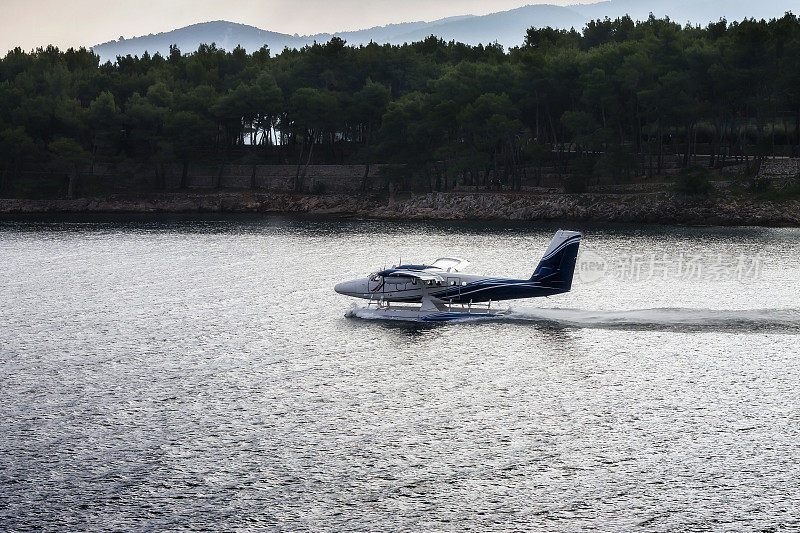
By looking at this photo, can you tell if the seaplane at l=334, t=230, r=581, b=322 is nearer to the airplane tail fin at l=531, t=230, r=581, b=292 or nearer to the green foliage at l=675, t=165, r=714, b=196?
the airplane tail fin at l=531, t=230, r=581, b=292

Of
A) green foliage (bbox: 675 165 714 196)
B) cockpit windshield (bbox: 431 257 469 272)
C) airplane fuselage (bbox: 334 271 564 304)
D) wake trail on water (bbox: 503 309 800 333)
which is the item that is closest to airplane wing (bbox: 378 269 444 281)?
airplane fuselage (bbox: 334 271 564 304)

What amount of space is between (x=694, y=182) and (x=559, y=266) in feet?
340

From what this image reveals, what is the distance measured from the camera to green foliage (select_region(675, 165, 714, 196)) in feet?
540

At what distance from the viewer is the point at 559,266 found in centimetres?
7106

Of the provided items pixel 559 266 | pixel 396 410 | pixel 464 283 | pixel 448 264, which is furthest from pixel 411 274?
pixel 396 410

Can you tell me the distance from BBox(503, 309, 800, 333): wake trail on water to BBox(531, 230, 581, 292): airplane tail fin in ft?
9.66

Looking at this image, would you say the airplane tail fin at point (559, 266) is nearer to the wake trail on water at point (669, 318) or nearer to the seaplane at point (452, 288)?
the seaplane at point (452, 288)

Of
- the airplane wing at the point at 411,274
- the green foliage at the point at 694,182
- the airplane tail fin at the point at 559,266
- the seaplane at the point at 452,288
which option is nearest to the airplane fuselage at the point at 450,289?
the seaplane at the point at 452,288

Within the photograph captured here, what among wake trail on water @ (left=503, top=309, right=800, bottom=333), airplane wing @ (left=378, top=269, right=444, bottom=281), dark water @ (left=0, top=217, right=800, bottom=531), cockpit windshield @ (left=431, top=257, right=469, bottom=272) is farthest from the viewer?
cockpit windshield @ (left=431, top=257, right=469, bottom=272)

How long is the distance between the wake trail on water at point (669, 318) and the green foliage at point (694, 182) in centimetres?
9427

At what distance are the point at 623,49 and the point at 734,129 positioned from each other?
1180 inches

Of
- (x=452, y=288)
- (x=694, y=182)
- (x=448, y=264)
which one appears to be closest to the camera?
(x=452, y=288)

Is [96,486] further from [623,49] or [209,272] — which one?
[623,49]

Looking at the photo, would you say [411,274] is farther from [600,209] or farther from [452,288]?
[600,209]
